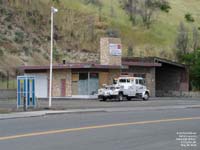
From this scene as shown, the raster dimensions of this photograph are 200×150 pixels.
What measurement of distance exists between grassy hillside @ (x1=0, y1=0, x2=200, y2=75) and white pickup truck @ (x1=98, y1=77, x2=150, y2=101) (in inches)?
662

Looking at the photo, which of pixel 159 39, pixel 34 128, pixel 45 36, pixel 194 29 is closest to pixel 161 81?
pixel 45 36

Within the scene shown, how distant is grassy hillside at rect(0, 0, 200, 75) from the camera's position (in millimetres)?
70544

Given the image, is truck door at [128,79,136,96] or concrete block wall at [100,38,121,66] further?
concrete block wall at [100,38,121,66]

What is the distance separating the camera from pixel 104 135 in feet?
57.0

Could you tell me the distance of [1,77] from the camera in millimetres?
58375

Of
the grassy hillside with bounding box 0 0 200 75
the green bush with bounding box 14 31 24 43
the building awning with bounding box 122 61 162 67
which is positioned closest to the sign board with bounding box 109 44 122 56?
the building awning with bounding box 122 61 162 67

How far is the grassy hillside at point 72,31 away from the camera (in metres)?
70.5

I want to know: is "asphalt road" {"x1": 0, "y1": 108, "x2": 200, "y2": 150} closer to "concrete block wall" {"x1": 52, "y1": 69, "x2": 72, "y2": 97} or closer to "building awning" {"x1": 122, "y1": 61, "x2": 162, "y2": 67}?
"concrete block wall" {"x1": 52, "y1": 69, "x2": 72, "y2": 97}

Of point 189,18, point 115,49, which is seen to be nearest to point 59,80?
point 115,49

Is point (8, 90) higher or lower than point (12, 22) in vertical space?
lower

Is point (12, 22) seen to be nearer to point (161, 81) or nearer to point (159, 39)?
point (161, 81)

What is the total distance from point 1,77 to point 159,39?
44966mm

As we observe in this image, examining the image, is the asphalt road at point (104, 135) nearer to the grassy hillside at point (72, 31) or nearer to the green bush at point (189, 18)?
the grassy hillside at point (72, 31)

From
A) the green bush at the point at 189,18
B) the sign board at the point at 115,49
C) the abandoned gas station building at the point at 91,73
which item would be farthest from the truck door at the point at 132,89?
the green bush at the point at 189,18
